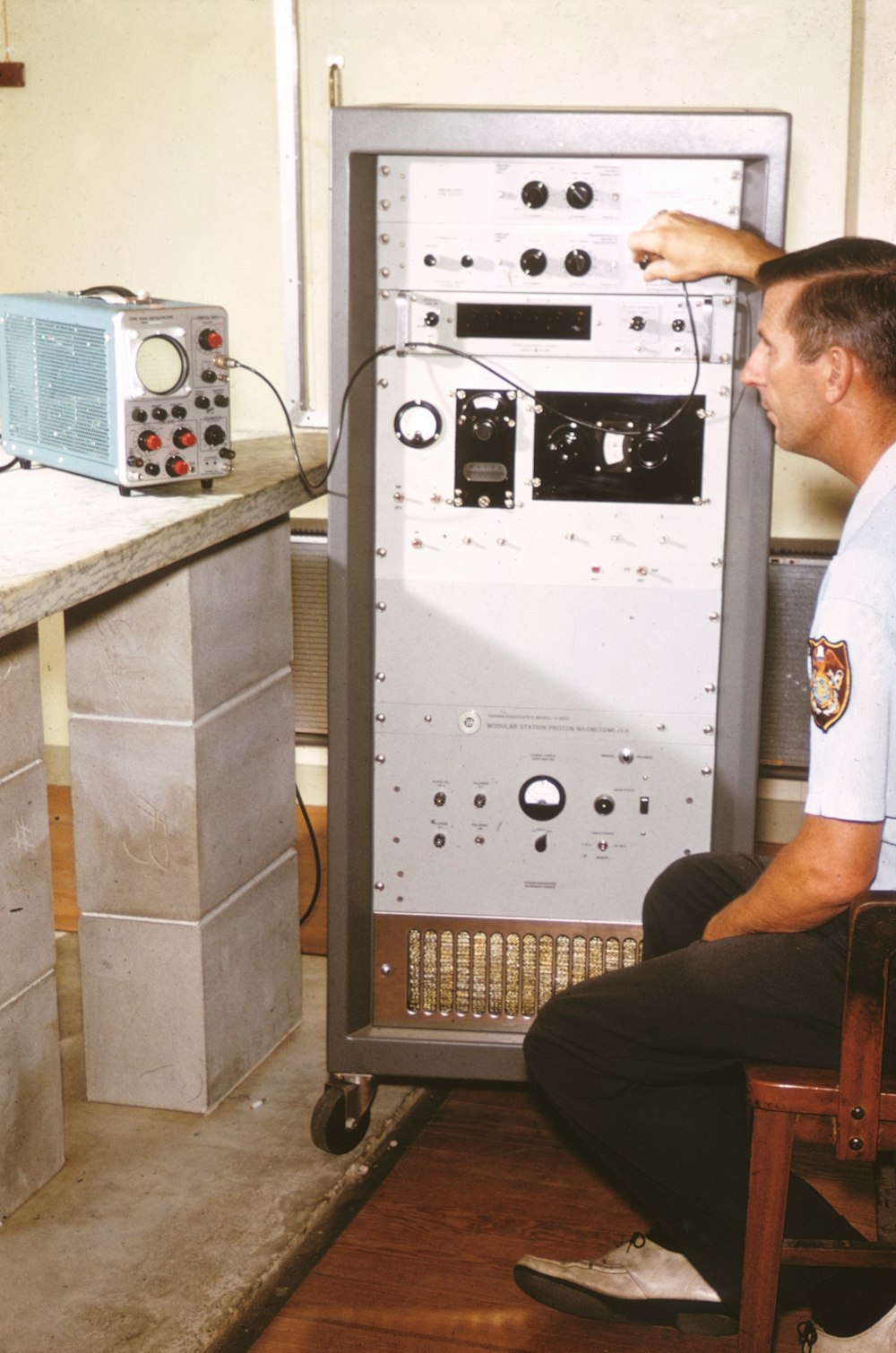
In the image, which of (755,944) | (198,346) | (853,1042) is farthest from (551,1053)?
(198,346)

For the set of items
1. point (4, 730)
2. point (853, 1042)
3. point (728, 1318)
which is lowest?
point (728, 1318)

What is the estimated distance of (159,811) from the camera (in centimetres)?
218

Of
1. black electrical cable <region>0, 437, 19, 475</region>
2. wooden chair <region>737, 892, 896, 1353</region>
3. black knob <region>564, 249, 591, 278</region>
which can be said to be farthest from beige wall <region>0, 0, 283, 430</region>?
wooden chair <region>737, 892, 896, 1353</region>

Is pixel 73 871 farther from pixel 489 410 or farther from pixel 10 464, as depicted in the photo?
pixel 489 410

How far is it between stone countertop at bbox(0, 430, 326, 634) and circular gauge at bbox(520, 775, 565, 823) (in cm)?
58

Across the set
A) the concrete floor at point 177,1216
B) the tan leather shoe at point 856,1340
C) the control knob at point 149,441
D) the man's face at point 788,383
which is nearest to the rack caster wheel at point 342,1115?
the concrete floor at point 177,1216

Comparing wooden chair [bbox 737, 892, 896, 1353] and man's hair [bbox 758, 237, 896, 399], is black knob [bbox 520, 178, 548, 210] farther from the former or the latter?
wooden chair [bbox 737, 892, 896, 1353]

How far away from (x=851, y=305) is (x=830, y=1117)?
0.88 meters

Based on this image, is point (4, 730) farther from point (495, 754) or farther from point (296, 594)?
point (296, 594)

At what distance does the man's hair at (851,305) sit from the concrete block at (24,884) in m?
1.17

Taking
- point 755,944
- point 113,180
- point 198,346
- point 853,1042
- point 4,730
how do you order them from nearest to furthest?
1. point 853,1042
2. point 755,944
3. point 4,730
4. point 198,346
5. point 113,180

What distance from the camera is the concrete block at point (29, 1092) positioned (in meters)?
1.92

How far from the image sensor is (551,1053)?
1680 mm

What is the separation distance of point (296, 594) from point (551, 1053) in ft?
6.66
